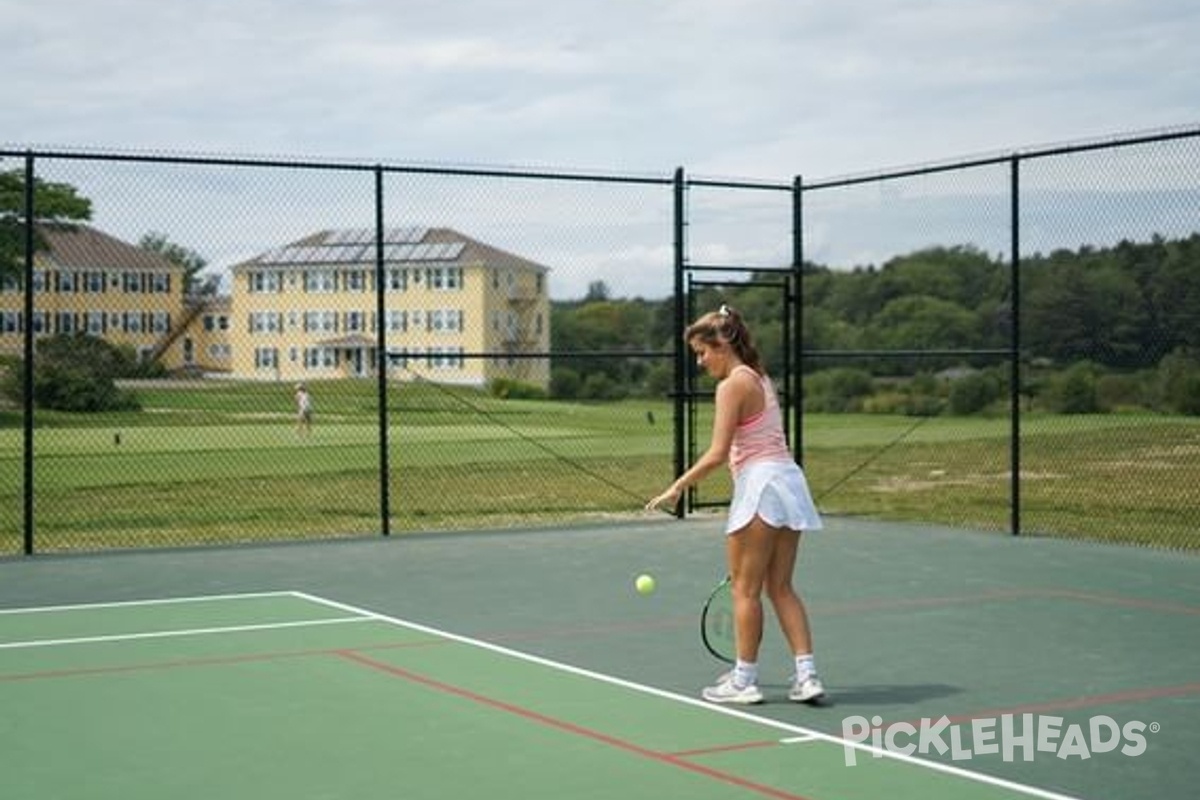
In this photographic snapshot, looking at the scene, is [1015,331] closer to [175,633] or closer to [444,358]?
[444,358]

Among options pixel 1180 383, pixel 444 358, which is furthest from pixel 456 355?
pixel 1180 383

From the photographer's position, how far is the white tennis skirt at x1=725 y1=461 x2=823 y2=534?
27.6 ft

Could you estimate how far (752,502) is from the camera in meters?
8.42

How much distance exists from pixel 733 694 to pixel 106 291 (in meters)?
11.2

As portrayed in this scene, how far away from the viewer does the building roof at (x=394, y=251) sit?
1842 centimetres

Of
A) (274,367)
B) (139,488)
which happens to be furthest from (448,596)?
(139,488)

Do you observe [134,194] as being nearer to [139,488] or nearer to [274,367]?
[274,367]

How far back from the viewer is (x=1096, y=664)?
963cm

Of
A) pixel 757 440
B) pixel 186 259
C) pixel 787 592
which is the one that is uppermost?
pixel 186 259

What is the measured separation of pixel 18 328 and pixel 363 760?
10.5 metres

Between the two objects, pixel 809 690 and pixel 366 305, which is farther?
pixel 366 305

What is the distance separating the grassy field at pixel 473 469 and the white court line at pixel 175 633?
5490 mm

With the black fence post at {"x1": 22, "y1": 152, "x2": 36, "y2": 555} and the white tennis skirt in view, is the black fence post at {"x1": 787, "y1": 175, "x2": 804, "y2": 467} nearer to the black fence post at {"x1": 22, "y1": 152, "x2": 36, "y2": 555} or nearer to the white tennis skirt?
the black fence post at {"x1": 22, "y1": 152, "x2": 36, "y2": 555}

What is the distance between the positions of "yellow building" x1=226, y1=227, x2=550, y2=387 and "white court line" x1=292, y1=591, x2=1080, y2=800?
7368 mm
